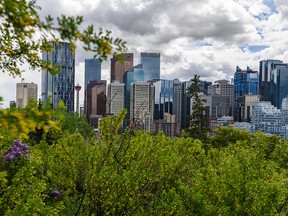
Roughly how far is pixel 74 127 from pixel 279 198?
1141 inches

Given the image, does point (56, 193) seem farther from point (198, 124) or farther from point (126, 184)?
point (198, 124)

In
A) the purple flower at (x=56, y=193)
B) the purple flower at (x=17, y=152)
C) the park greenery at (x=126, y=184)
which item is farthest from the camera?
the purple flower at (x=56, y=193)

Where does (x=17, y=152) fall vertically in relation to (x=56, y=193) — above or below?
above

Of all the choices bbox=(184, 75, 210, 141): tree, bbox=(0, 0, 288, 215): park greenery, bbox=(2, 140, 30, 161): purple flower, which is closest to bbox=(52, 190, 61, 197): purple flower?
bbox=(0, 0, 288, 215): park greenery

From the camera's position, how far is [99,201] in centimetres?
762

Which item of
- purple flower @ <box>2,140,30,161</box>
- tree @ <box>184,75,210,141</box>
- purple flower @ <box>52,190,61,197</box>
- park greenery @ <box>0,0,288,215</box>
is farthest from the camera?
tree @ <box>184,75,210,141</box>

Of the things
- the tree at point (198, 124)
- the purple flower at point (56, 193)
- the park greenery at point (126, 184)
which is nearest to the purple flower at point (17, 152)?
the park greenery at point (126, 184)

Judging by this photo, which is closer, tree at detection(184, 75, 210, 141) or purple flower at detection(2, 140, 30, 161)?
purple flower at detection(2, 140, 30, 161)

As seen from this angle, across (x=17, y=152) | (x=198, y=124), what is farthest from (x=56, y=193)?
(x=198, y=124)

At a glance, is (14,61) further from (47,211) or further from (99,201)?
(99,201)

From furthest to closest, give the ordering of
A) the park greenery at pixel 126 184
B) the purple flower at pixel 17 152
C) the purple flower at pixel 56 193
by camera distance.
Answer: the purple flower at pixel 56 193
the purple flower at pixel 17 152
the park greenery at pixel 126 184

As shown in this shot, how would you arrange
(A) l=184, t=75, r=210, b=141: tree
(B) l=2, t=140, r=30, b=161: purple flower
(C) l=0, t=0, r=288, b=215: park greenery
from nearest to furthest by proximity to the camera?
(C) l=0, t=0, r=288, b=215: park greenery → (B) l=2, t=140, r=30, b=161: purple flower → (A) l=184, t=75, r=210, b=141: tree

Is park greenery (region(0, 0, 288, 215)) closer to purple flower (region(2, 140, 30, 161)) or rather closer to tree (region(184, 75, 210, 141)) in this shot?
purple flower (region(2, 140, 30, 161))

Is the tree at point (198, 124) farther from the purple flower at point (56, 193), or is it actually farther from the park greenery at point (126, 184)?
the purple flower at point (56, 193)
